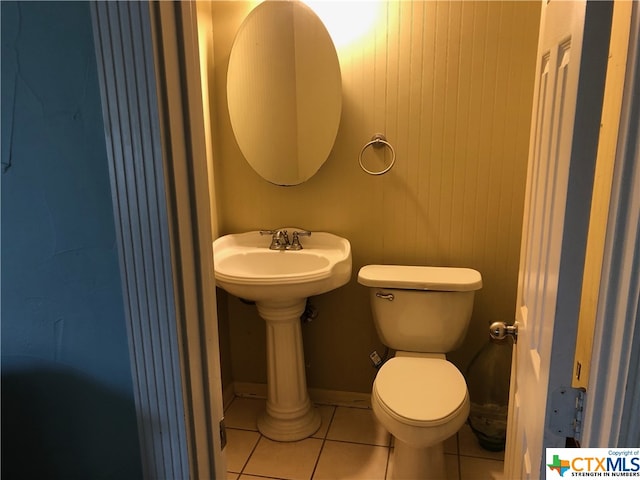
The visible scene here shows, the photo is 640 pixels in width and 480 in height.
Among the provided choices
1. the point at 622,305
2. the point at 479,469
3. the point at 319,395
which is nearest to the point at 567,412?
the point at 622,305

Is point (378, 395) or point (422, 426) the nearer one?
point (422, 426)

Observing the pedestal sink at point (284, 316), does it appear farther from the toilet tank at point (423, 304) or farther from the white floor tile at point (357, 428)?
the toilet tank at point (423, 304)

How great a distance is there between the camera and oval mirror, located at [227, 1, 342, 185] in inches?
81.5

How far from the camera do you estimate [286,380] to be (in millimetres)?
2180

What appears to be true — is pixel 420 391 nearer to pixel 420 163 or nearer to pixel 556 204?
pixel 420 163

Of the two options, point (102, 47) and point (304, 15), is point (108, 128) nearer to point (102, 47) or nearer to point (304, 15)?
point (102, 47)

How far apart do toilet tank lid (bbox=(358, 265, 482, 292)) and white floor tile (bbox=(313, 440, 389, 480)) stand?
28.7 inches

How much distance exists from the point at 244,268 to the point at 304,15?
113 centimetres

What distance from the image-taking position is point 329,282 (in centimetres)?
188

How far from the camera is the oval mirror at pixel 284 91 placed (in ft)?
6.79

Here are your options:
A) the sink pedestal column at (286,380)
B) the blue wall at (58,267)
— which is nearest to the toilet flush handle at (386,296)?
the sink pedestal column at (286,380)

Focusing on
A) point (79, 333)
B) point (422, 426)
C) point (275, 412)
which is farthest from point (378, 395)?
point (79, 333)

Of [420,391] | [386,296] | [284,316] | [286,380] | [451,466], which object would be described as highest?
[386,296]

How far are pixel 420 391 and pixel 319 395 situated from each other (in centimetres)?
84
